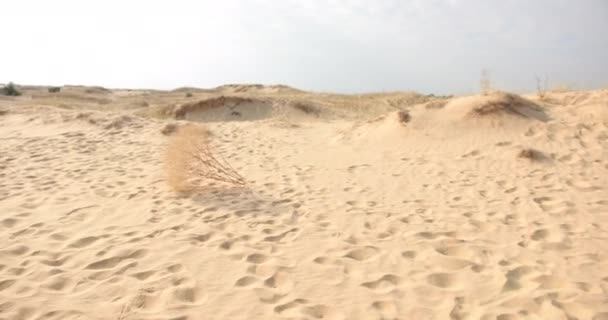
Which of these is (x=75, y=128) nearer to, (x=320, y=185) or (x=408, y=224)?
(x=320, y=185)

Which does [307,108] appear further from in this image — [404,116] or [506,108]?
[506,108]

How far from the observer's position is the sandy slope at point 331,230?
2725 millimetres

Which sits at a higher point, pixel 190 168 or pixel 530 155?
pixel 530 155

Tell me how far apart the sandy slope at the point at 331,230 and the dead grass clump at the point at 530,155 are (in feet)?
0.26

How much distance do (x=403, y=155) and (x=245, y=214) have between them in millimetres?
3346

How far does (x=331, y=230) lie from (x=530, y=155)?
3561 mm

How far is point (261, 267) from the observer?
10.5 ft

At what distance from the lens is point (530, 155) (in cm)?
603

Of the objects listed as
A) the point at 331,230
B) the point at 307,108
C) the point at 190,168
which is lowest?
the point at 331,230

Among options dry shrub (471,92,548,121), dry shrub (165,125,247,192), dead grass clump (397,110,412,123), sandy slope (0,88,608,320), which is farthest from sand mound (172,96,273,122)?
dry shrub (165,125,247,192)

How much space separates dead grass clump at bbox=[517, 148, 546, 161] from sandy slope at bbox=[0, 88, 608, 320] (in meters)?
0.08

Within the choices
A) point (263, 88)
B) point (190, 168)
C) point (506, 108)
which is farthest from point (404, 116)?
point (263, 88)

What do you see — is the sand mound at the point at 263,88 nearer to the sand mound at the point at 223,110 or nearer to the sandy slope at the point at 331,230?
the sand mound at the point at 223,110

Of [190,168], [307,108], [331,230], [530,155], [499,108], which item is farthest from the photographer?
[307,108]
